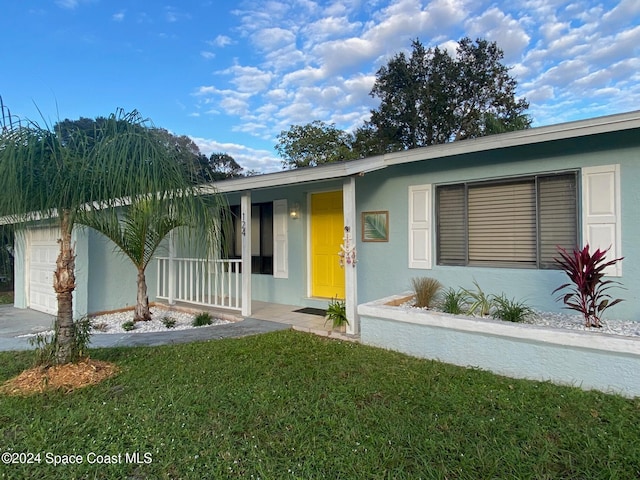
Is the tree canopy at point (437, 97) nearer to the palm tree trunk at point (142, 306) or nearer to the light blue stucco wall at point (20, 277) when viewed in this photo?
the light blue stucco wall at point (20, 277)

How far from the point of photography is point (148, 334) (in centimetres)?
555

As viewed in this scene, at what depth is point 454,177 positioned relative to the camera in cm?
555

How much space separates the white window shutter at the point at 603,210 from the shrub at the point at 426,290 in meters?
1.94

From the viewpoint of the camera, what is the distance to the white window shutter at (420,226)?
19.0 ft

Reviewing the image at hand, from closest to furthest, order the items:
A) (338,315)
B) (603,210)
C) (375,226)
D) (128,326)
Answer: (603,210) < (338,315) < (128,326) < (375,226)

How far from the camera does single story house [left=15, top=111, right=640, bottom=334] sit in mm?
4441

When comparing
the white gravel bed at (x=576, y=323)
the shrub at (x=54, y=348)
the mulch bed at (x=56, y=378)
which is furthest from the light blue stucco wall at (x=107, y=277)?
the white gravel bed at (x=576, y=323)

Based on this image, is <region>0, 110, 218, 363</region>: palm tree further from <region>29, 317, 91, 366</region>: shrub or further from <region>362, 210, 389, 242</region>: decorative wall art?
<region>362, 210, 389, 242</region>: decorative wall art

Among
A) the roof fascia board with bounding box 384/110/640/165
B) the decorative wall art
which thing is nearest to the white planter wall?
the decorative wall art

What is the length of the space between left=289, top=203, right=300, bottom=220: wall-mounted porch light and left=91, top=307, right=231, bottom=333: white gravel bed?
7.99 feet

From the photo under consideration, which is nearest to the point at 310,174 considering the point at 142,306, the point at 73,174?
the point at 73,174

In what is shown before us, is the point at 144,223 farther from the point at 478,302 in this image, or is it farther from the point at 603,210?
the point at 603,210

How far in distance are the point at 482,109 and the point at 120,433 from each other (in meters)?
21.3

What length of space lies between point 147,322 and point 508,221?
5.95 m
